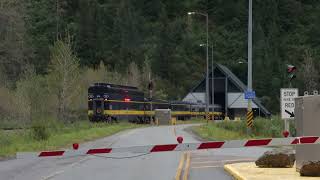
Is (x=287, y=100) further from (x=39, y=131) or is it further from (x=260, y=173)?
(x=39, y=131)

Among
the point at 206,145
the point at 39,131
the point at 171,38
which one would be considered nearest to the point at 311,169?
the point at 206,145

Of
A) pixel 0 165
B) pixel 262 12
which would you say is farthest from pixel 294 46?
pixel 0 165

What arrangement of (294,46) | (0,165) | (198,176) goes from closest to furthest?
1. (198,176)
2. (0,165)
3. (294,46)

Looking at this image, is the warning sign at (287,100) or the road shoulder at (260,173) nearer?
the road shoulder at (260,173)

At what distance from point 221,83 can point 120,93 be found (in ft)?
167

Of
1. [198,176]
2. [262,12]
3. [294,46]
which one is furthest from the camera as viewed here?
[262,12]

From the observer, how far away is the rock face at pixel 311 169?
15.3 metres

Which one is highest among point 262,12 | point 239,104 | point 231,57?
point 262,12

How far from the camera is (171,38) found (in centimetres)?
14050

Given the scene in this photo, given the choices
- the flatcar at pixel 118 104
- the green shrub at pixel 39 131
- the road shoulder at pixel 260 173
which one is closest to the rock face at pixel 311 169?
the road shoulder at pixel 260 173

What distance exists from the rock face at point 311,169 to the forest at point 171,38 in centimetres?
6937

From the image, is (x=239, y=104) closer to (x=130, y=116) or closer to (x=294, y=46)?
(x=294, y=46)

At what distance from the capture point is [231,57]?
133m

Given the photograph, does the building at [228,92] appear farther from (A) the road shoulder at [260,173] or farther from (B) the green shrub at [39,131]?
(A) the road shoulder at [260,173]
